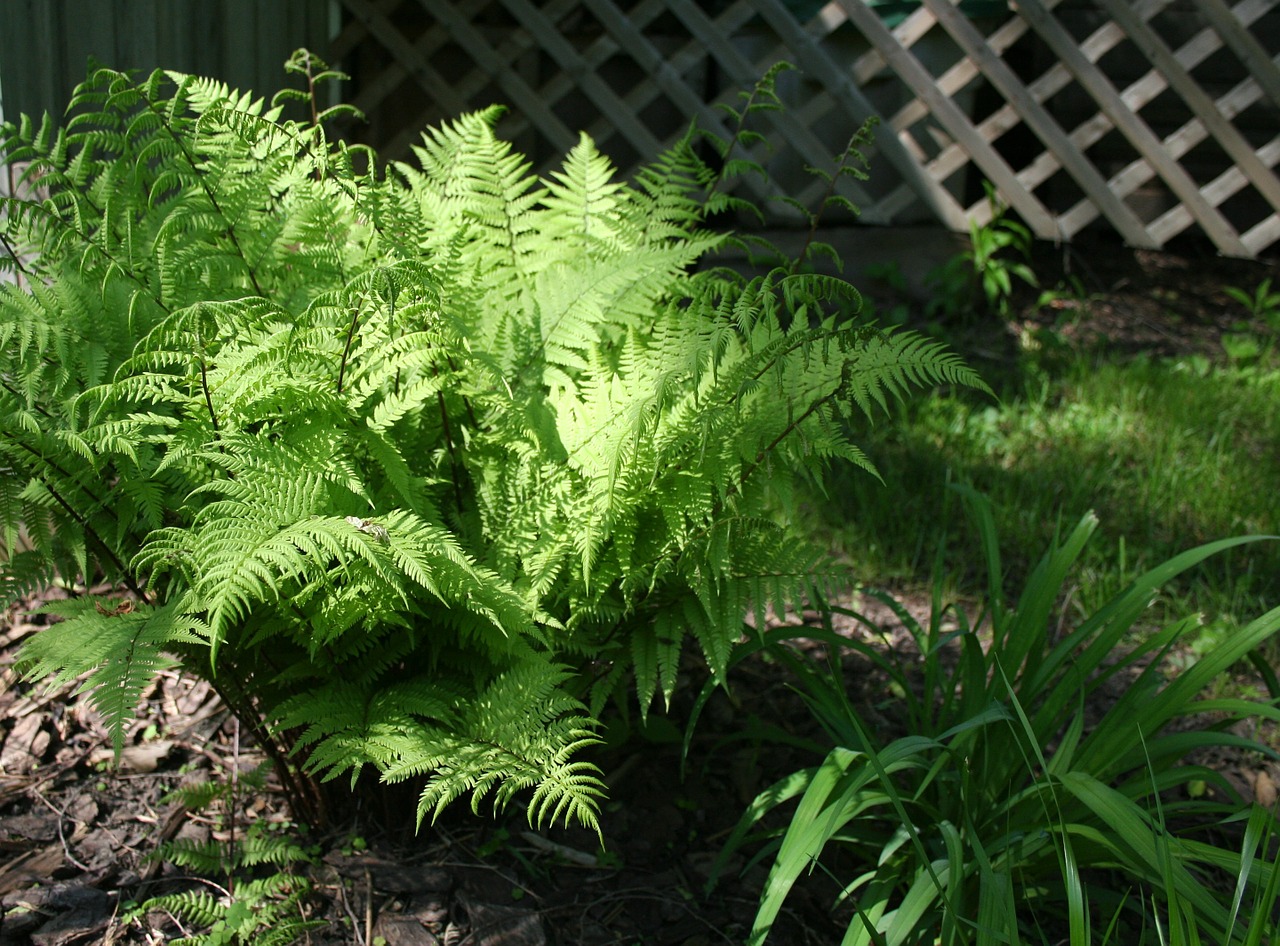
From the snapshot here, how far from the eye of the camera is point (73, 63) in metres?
2.35

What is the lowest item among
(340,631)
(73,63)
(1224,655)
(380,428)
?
(1224,655)

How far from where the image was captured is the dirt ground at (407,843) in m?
1.68

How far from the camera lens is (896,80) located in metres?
4.64

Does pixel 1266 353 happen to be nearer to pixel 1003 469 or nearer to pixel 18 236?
pixel 1003 469

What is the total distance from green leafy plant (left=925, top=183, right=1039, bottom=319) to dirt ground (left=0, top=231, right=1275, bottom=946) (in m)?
2.31

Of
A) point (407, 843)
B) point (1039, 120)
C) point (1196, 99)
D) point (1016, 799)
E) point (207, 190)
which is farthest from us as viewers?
point (1039, 120)

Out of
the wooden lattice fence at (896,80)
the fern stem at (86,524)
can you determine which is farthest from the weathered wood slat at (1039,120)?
the fern stem at (86,524)

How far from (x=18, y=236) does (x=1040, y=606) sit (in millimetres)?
1743

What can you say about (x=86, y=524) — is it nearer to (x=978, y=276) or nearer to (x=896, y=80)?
(x=978, y=276)

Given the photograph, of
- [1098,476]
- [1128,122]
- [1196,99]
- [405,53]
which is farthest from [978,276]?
[405,53]

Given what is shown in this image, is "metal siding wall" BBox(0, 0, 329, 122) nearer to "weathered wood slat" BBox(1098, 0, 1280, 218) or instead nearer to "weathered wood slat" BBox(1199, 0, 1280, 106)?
"weathered wood slat" BBox(1098, 0, 1280, 218)

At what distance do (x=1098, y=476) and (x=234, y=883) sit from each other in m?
2.41

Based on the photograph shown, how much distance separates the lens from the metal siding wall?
2211 mm

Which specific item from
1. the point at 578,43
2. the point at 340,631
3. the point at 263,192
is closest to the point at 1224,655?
the point at 340,631
